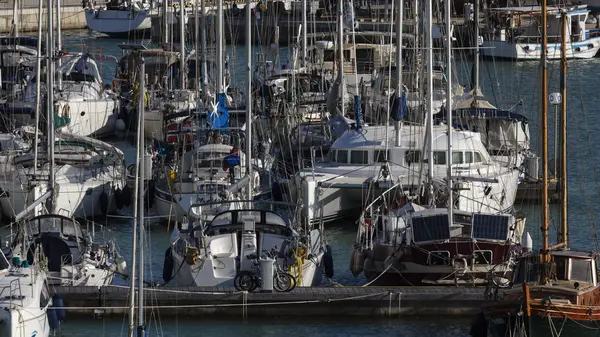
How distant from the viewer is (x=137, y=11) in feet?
290

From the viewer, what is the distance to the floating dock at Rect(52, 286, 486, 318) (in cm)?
3078

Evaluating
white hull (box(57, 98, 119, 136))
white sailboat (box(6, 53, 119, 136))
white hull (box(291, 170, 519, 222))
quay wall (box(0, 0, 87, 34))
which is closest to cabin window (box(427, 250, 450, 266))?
white hull (box(291, 170, 519, 222))

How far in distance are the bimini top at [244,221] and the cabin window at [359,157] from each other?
6458 millimetres

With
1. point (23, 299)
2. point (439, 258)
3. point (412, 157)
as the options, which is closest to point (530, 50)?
point (412, 157)

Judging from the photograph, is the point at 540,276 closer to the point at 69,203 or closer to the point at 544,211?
the point at 544,211

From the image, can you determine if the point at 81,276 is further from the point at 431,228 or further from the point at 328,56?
the point at 328,56

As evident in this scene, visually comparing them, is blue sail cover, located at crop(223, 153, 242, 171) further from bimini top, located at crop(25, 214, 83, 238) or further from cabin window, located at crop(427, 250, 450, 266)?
cabin window, located at crop(427, 250, 450, 266)

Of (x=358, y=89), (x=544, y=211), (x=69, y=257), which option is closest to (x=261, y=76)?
(x=358, y=89)

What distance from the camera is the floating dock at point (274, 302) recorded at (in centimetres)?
3078

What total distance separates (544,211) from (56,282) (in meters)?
9.45

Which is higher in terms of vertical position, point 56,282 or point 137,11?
point 137,11

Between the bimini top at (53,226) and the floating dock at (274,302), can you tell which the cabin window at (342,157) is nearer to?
the bimini top at (53,226)

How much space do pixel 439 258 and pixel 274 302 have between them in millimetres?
3348

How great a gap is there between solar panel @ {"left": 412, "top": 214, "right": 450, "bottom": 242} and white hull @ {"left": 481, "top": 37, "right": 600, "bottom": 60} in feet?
149
